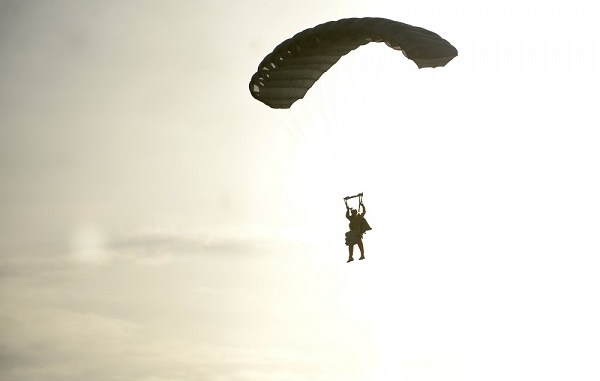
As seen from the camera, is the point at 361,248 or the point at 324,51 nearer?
the point at 361,248

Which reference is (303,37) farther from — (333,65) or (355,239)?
(355,239)

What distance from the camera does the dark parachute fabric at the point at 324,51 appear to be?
2109 inches

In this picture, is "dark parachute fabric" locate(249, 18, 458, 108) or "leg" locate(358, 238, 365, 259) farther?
"leg" locate(358, 238, 365, 259)

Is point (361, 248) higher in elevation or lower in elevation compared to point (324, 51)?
lower

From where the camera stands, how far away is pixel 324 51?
56938 mm

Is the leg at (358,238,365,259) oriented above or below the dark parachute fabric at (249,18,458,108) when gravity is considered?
below

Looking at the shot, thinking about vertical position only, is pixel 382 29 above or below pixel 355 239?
above

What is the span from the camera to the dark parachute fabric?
176ft

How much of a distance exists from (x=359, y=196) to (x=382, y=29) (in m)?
6.31

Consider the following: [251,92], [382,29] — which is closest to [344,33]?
[382,29]

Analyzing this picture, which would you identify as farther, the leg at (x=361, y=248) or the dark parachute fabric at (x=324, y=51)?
the leg at (x=361, y=248)

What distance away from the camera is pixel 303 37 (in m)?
56.2

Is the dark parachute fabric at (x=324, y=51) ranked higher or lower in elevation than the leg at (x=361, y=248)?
higher

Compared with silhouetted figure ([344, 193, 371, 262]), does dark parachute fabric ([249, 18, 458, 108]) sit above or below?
above
